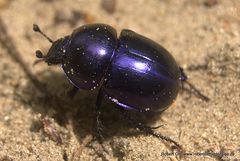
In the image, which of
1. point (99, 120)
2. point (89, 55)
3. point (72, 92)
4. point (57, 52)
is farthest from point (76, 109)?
point (89, 55)

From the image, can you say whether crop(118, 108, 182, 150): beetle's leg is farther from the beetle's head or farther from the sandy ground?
the beetle's head

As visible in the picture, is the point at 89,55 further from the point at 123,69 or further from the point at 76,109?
the point at 76,109

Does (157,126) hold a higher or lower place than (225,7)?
lower

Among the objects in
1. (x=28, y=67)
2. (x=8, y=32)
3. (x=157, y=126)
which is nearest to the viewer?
(x=157, y=126)

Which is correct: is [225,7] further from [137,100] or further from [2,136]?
[2,136]

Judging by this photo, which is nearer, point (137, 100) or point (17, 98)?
point (137, 100)

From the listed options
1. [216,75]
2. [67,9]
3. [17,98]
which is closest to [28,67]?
[17,98]
